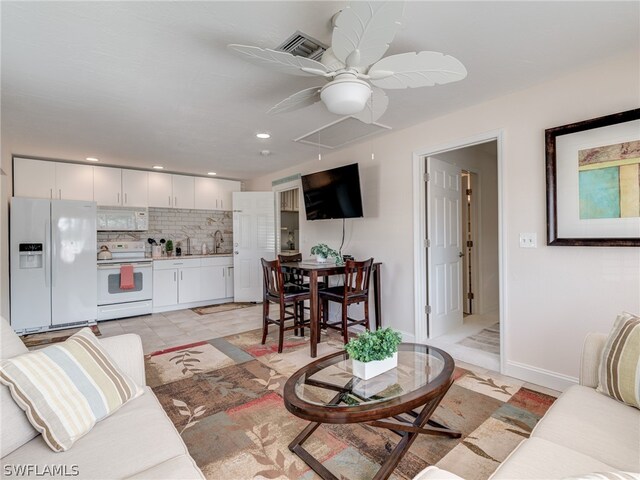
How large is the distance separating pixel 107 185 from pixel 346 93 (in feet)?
15.3

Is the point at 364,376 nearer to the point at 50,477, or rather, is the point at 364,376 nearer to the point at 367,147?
the point at 50,477

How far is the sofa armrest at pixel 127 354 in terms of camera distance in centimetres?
159

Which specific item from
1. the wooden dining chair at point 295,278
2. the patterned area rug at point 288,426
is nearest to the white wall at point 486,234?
the patterned area rug at point 288,426

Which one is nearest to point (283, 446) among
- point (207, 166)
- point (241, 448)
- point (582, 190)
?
point (241, 448)

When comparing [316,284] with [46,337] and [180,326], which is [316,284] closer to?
[180,326]

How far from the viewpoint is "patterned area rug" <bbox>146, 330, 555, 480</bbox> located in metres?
1.61

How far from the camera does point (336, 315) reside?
14.1ft

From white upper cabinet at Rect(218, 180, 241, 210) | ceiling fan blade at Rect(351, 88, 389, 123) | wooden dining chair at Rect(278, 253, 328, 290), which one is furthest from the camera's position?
white upper cabinet at Rect(218, 180, 241, 210)

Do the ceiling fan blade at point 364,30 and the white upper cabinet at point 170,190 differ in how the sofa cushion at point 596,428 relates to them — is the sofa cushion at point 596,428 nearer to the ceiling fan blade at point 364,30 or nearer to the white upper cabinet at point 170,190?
the ceiling fan blade at point 364,30

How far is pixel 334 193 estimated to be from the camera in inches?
154

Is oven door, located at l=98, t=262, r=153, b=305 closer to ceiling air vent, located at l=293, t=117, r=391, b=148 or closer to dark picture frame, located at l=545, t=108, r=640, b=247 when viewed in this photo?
ceiling air vent, located at l=293, t=117, r=391, b=148

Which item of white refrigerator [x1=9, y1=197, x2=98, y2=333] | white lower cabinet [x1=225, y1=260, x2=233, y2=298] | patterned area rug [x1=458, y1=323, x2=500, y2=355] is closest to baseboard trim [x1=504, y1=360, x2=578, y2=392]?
patterned area rug [x1=458, y1=323, x2=500, y2=355]

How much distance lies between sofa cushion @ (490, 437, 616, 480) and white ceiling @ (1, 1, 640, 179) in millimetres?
1940

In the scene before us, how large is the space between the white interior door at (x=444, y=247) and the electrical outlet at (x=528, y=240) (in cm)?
98
